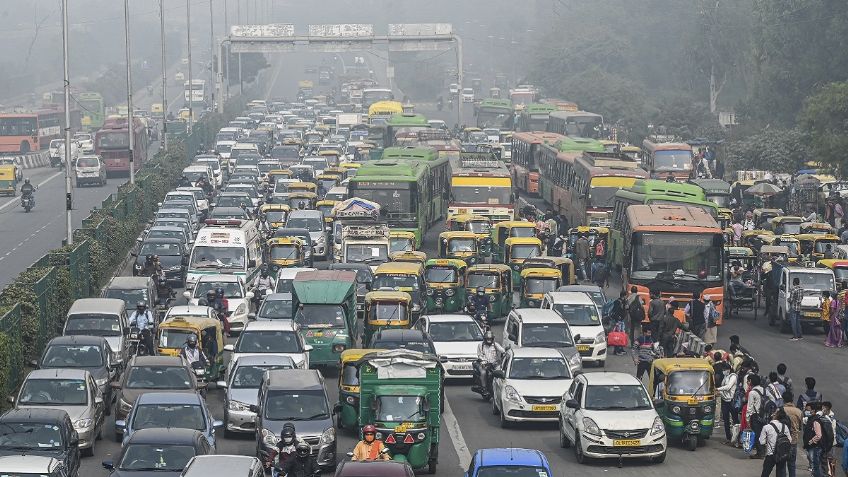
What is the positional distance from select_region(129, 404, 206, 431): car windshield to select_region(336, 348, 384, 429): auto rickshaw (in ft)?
12.5

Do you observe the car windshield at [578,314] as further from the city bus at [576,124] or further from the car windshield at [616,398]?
the city bus at [576,124]

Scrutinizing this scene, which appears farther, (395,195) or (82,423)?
(395,195)

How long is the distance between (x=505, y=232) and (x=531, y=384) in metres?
23.5

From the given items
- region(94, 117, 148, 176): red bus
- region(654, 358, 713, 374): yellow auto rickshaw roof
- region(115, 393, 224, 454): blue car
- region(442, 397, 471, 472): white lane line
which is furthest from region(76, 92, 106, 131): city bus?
region(115, 393, 224, 454): blue car

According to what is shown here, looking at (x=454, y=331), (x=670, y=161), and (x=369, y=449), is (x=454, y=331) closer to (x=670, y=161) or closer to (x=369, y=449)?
(x=369, y=449)

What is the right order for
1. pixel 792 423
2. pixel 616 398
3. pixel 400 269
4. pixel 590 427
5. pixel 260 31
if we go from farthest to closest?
pixel 260 31 < pixel 400 269 < pixel 616 398 < pixel 590 427 < pixel 792 423

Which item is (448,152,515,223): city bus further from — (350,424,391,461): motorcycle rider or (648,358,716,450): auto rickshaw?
(350,424,391,461): motorcycle rider

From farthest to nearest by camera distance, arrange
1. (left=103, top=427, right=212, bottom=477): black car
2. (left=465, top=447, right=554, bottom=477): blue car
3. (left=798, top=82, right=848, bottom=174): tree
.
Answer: (left=798, top=82, right=848, bottom=174): tree < (left=103, top=427, right=212, bottom=477): black car < (left=465, top=447, right=554, bottom=477): blue car

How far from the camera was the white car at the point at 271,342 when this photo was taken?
3412 cm

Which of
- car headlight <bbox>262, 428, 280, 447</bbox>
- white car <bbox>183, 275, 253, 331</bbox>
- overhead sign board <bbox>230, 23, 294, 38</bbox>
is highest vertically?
overhead sign board <bbox>230, 23, 294, 38</bbox>

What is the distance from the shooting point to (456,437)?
3080 centimetres

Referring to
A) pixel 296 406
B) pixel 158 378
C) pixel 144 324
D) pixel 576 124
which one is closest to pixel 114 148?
pixel 576 124

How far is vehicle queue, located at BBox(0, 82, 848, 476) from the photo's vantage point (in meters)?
27.4

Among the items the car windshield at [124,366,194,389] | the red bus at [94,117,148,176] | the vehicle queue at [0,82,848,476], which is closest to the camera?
the vehicle queue at [0,82,848,476]
